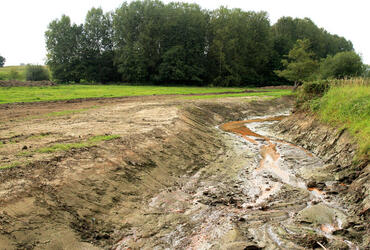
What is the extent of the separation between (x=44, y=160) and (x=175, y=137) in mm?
5450

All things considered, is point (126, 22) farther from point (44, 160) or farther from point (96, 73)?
point (44, 160)

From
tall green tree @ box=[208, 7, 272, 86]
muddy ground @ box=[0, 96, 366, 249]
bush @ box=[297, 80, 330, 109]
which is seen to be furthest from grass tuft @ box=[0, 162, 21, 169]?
tall green tree @ box=[208, 7, 272, 86]

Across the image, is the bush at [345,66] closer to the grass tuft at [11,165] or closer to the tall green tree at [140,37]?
the tall green tree at [140,37]

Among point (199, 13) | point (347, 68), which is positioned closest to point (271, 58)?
point (199, 13)

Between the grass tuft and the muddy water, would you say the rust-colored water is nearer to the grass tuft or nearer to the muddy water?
the muddy water

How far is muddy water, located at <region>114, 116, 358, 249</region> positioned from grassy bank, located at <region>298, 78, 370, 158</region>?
199 cm

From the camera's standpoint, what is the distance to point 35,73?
51.8 m

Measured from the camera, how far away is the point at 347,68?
39.6m

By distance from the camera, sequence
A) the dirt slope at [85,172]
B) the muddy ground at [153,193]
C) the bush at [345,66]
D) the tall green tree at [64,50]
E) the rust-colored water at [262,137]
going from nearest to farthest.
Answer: the dirt slope at [85,172] → the muddy ground at [153,193] → the rust-colored water at [262,137] → the bush at [345,66] → the tall green tree at [64,50]

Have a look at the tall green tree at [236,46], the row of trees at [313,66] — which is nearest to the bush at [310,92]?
the row of trees at [313,66]

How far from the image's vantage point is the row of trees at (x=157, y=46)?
50.8 m

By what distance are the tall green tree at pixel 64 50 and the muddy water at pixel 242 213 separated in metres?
50.5

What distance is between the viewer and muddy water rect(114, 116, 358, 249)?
5.17 meters

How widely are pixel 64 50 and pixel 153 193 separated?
55819 millimetres
